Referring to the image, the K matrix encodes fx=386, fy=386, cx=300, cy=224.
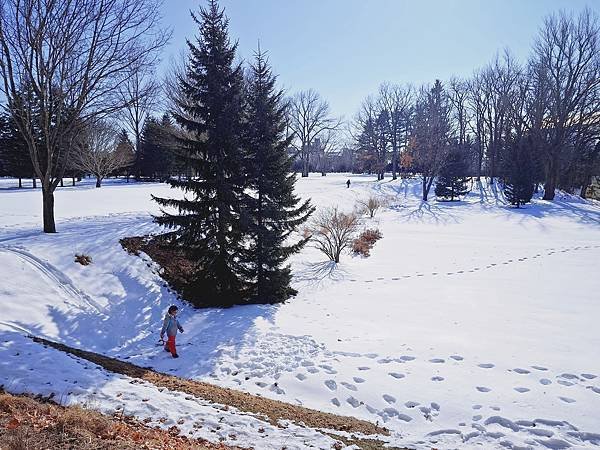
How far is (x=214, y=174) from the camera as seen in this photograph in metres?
11.6

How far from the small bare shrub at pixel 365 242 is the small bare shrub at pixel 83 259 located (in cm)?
1191

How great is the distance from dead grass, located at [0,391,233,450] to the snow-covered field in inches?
23.5

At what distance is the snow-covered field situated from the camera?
573cm

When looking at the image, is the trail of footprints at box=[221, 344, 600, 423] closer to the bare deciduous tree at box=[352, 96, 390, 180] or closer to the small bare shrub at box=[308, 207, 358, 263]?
the small bare shrub at box=[308, 207, 358, 263]

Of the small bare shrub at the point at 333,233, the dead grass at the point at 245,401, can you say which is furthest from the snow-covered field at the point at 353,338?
the small bare shrub at the point at 333,233

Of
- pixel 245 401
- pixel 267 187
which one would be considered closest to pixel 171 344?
pixel 245 401

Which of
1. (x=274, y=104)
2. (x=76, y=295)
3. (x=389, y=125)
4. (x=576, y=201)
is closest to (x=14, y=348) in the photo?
(x=76, y=295)

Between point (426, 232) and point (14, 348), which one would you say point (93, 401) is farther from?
point (426, 232)

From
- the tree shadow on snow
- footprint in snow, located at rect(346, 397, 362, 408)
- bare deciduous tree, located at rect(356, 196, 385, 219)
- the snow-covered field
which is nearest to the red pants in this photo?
the snow-covered field

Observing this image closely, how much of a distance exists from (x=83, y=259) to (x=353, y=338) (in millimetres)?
8154

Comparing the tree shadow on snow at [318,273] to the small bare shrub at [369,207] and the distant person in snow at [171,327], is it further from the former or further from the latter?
the small bare shrub at [369,207]

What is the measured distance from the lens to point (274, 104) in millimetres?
11883

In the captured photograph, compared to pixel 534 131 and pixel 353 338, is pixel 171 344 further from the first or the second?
pixel 534 131

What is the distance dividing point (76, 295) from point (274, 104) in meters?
7.69
